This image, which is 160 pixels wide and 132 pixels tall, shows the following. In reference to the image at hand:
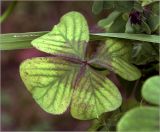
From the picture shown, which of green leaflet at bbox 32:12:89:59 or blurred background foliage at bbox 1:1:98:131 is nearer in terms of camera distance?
green leaflet at bbox 32:12:89:59

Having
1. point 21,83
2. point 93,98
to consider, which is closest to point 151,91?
point 93,98

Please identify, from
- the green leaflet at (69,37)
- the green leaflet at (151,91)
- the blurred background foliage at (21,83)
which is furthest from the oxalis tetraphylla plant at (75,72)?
the blurred background foliage at (21,83)

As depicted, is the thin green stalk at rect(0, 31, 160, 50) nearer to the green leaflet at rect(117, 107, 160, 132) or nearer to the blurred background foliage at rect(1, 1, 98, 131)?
the green leaflet at rect(117, 107, 160, 132)

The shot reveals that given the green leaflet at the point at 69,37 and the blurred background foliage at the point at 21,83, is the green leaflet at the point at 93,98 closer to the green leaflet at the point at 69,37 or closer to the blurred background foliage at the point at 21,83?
the green leaflet at the point at 69,37

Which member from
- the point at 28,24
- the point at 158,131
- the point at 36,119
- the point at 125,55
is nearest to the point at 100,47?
the point at 125,55

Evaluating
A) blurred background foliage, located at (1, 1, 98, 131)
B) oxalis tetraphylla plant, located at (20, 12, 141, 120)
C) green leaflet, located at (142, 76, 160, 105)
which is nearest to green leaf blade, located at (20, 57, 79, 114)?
oxalis tetraphylla plant, located at (20, 12, 141, 120)

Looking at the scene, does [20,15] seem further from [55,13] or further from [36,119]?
[36,119]
